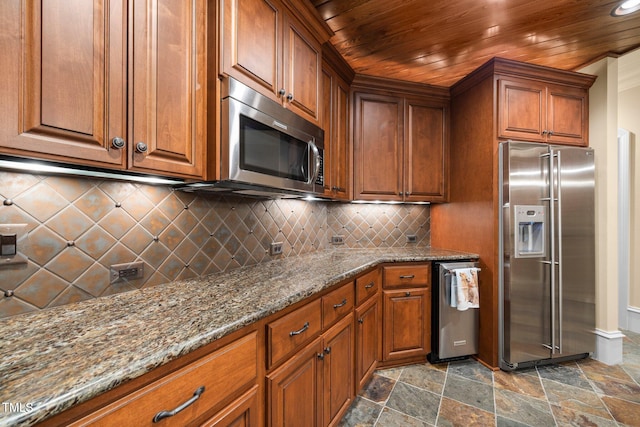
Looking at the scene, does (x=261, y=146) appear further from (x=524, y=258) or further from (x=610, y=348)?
(x=610, y=348)

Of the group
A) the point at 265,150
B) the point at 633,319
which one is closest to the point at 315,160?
the point at 265,150

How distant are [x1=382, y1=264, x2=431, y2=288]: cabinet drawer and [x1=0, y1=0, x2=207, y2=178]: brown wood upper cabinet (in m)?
1.60

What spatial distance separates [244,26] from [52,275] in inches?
50.4

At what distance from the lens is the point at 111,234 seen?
1.13 meters

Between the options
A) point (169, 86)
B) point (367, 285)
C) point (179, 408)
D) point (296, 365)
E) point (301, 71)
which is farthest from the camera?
point (367, 285)

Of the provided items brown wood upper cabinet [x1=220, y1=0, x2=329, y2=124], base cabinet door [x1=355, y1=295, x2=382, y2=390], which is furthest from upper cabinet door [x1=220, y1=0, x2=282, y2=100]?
base cabinet door [x1=355, y1=295, x2=382, y2=390]

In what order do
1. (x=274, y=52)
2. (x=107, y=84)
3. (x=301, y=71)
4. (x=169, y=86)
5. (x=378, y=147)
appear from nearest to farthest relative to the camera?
1. (x=107, y=84)
2. (x=169, y=86)
3. (x=274, y=52)
4. (x=301, y=71)
5. (x=378, y=147)

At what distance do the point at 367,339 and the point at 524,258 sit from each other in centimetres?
139

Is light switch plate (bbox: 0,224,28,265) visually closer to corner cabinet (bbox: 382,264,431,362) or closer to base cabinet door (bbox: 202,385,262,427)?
base cabinet door (bbox: 202,385,262,427)

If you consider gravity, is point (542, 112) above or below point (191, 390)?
above

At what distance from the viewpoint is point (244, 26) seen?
1273mm

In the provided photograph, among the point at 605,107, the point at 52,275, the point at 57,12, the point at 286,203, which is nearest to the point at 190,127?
the point at 57,12

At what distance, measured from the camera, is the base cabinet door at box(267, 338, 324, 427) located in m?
1.03

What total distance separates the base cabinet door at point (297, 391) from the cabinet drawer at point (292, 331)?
47 mm
